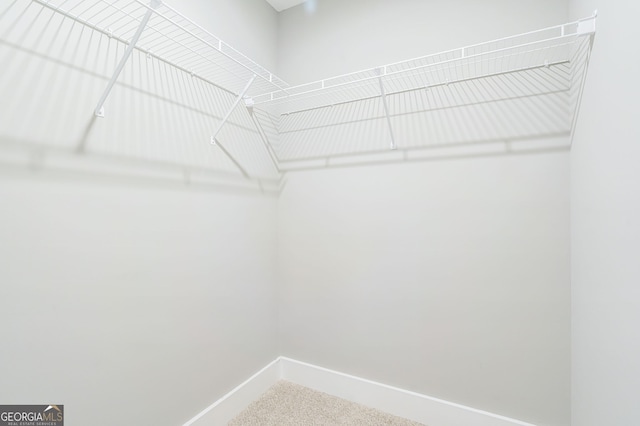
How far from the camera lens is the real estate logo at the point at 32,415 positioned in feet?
2.87

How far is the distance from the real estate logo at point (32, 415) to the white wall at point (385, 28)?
206cm

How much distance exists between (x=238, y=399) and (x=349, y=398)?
689 millimetres

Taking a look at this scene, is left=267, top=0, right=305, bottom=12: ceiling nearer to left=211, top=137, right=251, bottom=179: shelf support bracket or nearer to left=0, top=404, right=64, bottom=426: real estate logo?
left=211, top=137, right=251, bottom=179: shelf support bracket

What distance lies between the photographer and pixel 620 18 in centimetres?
81

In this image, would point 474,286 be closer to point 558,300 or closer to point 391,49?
point 558,300

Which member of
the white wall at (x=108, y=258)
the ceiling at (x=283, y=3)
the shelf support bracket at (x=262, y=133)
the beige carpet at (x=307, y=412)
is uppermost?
the ceiling at (x=283, y=3)

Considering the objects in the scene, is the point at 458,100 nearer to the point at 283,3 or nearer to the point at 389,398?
the point at 283,3

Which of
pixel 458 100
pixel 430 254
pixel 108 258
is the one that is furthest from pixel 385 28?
pixel 108 258

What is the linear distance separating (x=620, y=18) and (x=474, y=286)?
1.17 m

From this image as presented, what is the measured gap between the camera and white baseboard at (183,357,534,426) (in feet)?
4.89

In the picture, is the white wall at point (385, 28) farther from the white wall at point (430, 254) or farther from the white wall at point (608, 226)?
the white wall at point (608, 226)

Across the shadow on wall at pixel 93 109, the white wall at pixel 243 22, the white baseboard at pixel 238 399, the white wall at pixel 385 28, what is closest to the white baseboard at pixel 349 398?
the white baseboard at pixel 238 399

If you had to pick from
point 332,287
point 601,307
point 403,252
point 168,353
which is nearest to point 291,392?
point 332,287

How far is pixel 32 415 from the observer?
0.92m
